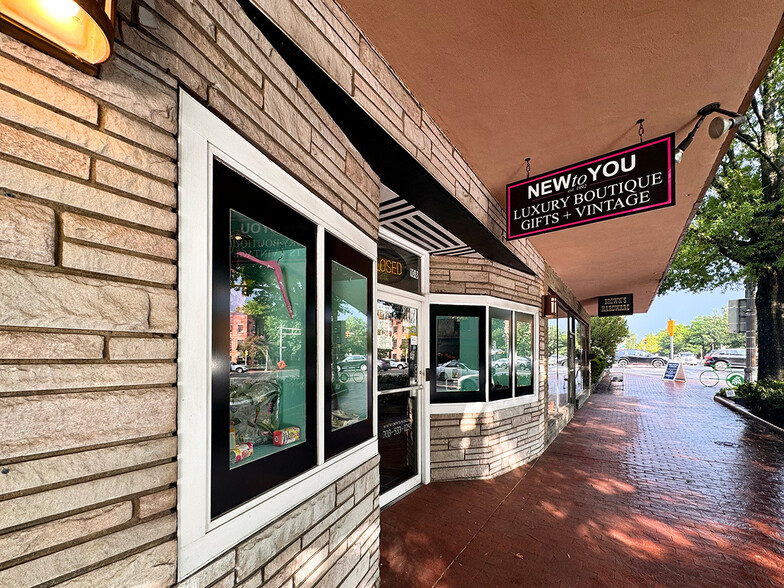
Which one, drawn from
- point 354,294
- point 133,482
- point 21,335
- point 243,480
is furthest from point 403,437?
point 21,335

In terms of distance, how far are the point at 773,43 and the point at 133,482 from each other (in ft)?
12.0

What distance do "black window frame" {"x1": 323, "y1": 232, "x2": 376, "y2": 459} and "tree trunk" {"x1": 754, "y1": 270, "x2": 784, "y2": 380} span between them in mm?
12382

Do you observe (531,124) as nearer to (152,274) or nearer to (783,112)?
(152,274)

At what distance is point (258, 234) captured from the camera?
66.9 inches

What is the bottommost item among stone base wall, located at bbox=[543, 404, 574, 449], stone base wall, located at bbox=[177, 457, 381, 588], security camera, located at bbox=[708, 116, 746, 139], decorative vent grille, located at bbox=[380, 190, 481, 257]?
stone base wall, located at bbox=[543, 404, 574, 449]

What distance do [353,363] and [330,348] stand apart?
1.20 feet

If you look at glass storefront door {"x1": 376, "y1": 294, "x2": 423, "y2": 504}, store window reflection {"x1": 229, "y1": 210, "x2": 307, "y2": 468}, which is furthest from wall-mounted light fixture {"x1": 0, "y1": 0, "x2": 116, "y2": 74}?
glass storefront door {"x1": 376, "y1": 294, "x2": 423, "y2": 504}

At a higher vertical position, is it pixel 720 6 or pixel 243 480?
pixel 720 6

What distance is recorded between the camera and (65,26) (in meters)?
0.91

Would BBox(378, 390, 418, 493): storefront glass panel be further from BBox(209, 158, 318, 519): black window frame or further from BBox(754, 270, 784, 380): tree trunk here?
BBox(754, 270, 784, 380): tree trunk

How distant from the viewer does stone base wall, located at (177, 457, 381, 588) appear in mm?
1469

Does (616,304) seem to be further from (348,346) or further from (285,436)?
(285,436)

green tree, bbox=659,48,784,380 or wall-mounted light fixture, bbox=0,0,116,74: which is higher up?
green tree, bbox=659,48,784,380

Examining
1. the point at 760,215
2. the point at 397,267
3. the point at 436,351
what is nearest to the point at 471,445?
the point at 436,351
